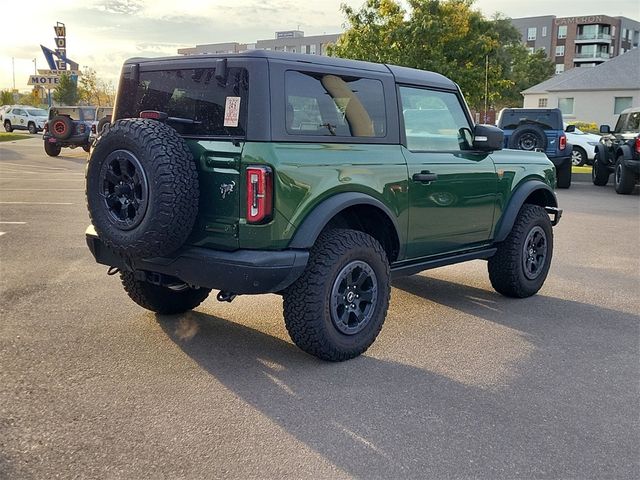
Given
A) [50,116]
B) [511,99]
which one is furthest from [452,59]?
[511,99]

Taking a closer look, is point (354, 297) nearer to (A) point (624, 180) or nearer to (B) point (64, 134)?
(A) point (624, 180)

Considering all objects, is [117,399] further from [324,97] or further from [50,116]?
[50,116]

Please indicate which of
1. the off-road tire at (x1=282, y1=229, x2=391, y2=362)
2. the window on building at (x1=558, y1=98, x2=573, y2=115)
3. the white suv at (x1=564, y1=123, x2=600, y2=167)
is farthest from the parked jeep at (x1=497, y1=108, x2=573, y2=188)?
the window on building at (x1=558, y1=98, x2=573, y2=115)

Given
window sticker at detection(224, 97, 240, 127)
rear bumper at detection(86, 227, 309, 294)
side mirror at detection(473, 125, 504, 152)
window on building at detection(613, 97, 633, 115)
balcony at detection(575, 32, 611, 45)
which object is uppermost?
balcony at detection(575, 32, 611, 45)

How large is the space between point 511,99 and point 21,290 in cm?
5464

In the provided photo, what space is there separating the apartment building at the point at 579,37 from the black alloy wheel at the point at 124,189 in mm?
86077

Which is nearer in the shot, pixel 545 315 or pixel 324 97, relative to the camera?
pixel 324 97

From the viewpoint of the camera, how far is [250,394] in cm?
382

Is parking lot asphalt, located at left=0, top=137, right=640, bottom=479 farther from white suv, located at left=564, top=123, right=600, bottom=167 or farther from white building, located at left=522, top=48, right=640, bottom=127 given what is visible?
white building, located at left=522, top=48, right=640, bottom=127

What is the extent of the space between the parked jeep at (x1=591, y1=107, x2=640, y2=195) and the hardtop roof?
33.5 feet

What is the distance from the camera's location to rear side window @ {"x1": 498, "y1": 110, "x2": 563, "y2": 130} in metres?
14.6

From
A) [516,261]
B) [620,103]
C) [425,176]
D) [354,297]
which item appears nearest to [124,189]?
[354,297]

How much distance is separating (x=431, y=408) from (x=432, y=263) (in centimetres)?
172

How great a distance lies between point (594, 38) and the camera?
83.8 metres
